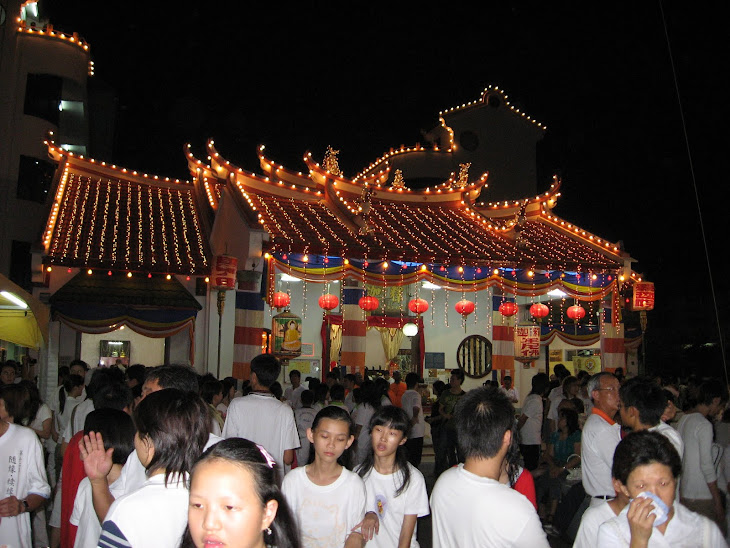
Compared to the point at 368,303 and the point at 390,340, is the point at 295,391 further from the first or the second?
the point at 390,340

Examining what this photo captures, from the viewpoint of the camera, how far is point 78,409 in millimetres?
6348

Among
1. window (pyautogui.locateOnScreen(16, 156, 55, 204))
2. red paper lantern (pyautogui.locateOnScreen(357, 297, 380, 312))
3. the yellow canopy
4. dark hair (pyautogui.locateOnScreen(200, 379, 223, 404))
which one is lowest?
dark hair (pyautogui.locateOnScreen(200, 379, 223, 404))

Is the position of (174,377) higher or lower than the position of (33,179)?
lower

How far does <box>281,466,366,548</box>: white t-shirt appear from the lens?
11.6 feet

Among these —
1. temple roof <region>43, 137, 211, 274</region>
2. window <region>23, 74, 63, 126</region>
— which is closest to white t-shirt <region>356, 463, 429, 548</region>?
temple roof <region>43, 137, 211, 274</region>

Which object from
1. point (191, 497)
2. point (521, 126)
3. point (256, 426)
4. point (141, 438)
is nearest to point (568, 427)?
point (256, 426)

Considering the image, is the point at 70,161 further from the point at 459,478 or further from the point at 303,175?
the point at 459,478

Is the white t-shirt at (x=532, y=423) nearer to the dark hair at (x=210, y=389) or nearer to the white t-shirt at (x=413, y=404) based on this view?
the white t-shirt at (x=413, y=404)

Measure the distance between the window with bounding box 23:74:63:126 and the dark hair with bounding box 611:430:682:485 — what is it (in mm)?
17319

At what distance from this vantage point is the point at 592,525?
2896 millimetres

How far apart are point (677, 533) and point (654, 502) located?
263 mm

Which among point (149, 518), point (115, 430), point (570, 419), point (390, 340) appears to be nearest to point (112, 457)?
point (115, 430)

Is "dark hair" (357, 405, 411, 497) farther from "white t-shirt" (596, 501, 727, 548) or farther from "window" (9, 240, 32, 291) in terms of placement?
"window" (9, 240, 32, 291)

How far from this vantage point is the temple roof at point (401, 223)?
488 inches
